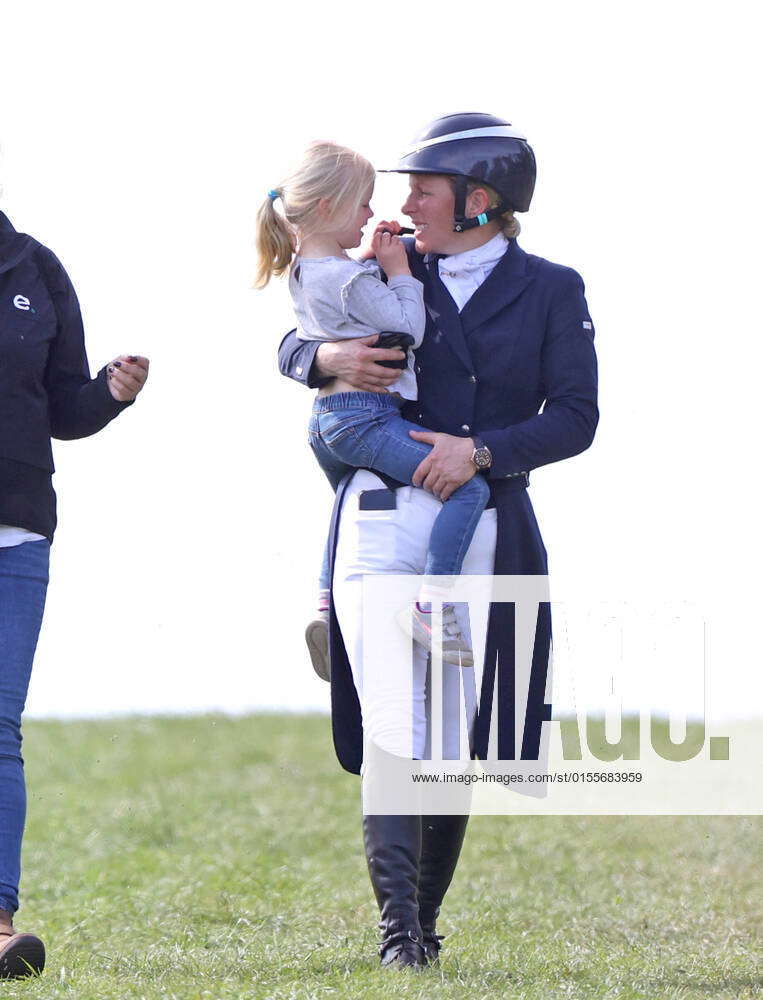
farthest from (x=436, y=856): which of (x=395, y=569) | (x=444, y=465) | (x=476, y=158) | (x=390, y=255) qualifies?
(x=476, y=158)

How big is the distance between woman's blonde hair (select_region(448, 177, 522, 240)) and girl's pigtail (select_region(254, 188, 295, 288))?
53 cm

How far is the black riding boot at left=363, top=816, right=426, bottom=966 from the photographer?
492 centimetres

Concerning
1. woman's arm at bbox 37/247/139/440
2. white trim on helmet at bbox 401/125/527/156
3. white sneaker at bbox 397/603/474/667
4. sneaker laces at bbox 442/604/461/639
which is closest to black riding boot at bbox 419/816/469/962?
white sneaker at bbox 397/603/474/667

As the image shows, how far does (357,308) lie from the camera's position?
5.04 m

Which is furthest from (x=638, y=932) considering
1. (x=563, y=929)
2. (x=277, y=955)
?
(x=277, y=955)

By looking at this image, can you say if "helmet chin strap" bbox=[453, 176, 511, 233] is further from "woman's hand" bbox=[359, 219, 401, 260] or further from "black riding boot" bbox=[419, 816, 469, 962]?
"black riding boot" bbox=[419, 816, 469, 962]

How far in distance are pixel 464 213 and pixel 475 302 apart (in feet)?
0.91

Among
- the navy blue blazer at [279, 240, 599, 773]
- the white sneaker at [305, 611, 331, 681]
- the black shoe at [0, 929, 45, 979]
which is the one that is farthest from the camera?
the white sneaker at [305, 611, 331, 681]

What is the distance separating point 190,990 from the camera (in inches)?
185

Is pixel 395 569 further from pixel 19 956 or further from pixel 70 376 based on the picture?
pixel 19 956

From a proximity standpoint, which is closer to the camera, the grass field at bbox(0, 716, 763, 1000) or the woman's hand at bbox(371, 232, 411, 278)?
the grass field at bbox(0, 716, 763, 1000)

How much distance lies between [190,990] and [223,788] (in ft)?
22.4

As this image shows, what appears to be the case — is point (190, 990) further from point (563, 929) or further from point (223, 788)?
point (223, 788)

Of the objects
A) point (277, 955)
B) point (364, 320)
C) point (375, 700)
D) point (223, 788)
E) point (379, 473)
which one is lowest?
point (223, 788)
